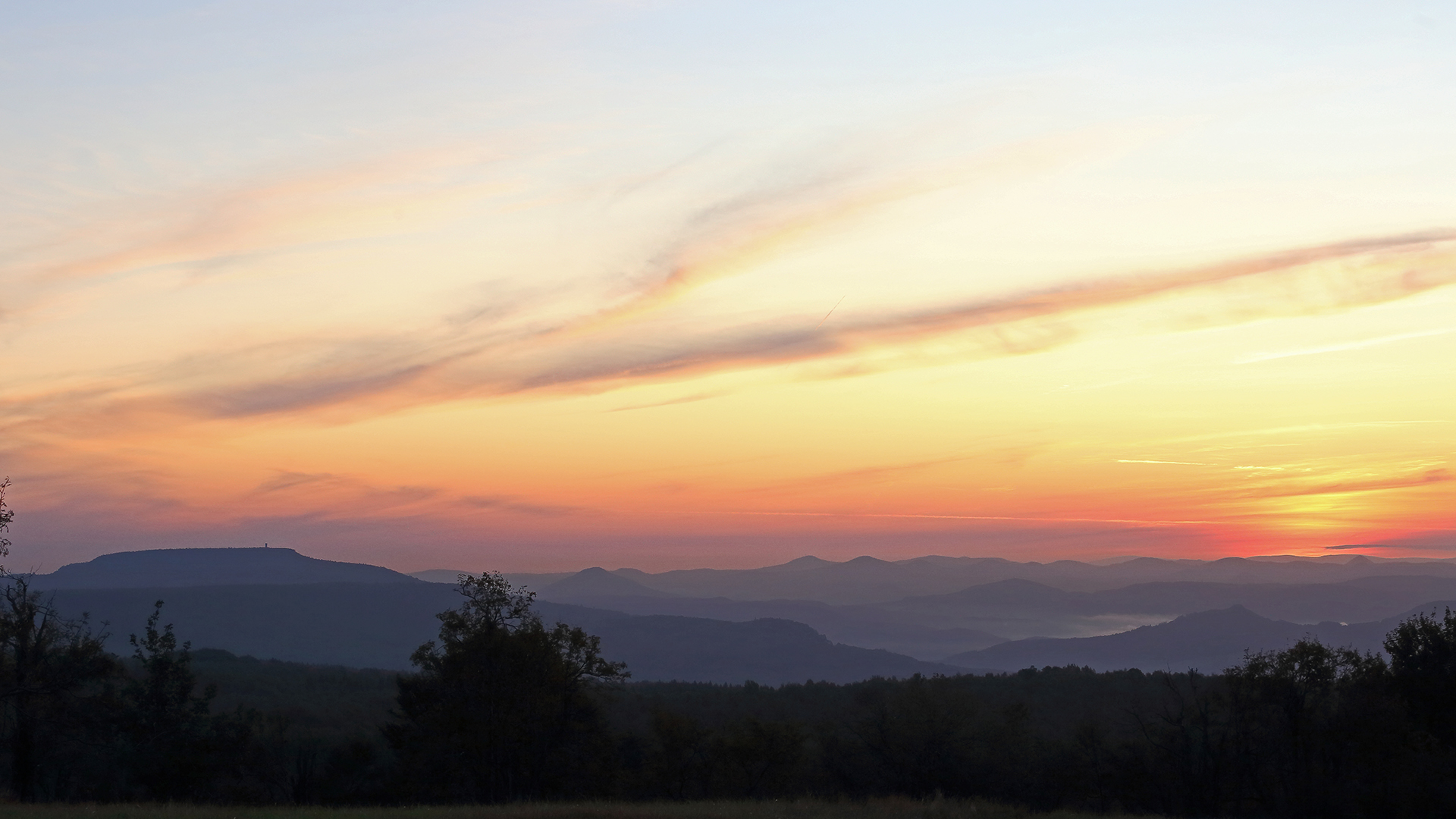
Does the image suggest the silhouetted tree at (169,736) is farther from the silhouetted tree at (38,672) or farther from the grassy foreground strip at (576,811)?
the grassy foreground strip at (576,811)

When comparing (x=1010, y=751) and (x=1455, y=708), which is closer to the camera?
(x=1455, y=708)

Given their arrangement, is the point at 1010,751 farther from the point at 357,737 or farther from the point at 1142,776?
the point at 357,737

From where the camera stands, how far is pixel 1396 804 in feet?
122

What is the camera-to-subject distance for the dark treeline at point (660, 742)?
1497 inches

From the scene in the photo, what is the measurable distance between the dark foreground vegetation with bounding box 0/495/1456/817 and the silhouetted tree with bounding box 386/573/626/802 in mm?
82

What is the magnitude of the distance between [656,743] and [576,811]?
957 inches

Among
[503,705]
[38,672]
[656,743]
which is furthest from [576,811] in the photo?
[656,743]

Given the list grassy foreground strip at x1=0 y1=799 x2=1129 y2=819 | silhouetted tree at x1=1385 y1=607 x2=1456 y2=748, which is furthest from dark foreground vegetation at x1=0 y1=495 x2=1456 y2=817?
grassy foreground strip at x1=0 y1=799 x2=1129 y2=819

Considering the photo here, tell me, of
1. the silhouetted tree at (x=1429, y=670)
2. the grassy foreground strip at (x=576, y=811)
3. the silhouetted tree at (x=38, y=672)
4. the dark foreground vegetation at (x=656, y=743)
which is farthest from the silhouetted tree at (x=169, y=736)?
the silhouetted tree at (x=1429, y=670)

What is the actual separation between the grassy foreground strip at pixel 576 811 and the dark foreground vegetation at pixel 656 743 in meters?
8.79

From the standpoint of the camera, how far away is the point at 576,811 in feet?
83.7

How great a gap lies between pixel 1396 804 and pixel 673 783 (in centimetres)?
2731

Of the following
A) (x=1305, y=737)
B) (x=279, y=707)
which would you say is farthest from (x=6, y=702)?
(x=1305, y=737)

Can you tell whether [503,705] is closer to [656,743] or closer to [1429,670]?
[656,743]
